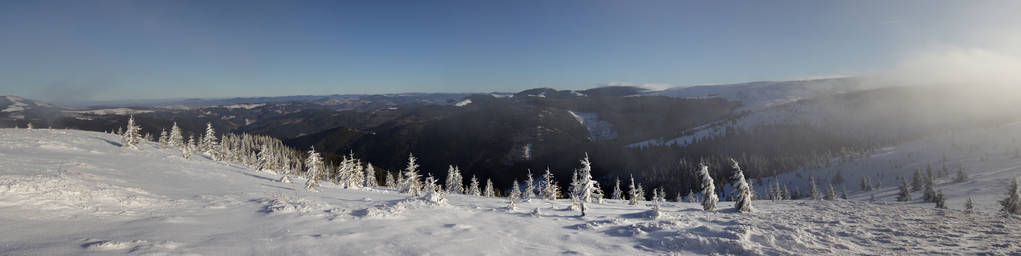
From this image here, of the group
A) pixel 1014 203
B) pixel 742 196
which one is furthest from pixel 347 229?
pixel 1014 203

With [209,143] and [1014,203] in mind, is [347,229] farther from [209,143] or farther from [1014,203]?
[209,143]

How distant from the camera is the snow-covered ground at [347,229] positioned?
13164mm

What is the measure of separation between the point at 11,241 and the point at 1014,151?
259890mm

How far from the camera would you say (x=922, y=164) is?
539ft

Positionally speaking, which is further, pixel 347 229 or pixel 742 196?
pixel 742 196

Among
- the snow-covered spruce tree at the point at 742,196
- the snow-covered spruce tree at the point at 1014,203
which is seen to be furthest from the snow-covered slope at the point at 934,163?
the snow-covered spruce tree at the point at 742,196

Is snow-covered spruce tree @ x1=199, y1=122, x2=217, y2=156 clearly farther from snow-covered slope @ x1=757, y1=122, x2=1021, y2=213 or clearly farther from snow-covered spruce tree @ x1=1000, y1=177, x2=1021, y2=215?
snow-covered slope @ x1=757, y1=122, x2=1021, y2=213

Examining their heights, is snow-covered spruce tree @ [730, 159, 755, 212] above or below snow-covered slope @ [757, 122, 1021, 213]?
above

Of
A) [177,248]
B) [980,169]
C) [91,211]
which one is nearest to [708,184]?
[177,248]

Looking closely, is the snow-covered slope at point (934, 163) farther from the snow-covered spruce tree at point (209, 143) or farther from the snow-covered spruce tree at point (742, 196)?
the snow-covered spruce tree at point (209, 143)

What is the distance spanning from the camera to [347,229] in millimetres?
17141

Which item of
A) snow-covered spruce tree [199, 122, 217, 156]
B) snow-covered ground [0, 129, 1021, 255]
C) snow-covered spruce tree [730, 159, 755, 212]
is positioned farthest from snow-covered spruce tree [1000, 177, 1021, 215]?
snow-covered spruce tree [199, 122, 217, 156]

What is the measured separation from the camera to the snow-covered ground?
518 inches

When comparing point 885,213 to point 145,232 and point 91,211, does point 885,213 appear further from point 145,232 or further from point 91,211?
point 91,211
